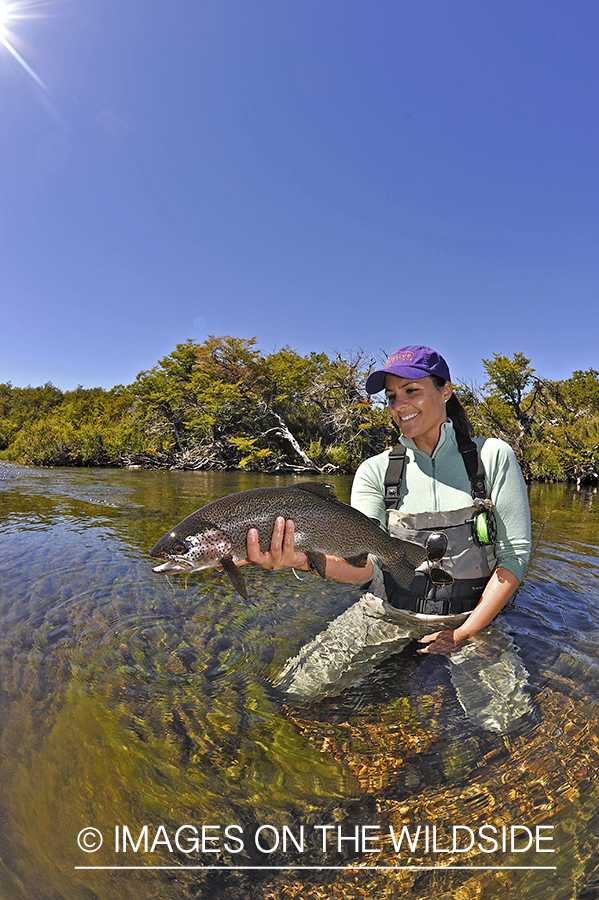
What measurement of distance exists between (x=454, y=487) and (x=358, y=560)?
1037 millimetres

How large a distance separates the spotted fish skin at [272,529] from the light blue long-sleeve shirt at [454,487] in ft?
1.64

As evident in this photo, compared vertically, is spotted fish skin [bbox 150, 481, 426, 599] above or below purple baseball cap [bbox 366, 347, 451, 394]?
below

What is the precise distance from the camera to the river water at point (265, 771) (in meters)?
2.04

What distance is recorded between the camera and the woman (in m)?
3.34

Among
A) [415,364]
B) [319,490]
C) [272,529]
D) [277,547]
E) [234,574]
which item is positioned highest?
[415,364]

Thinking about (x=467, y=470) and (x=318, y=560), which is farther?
(x=467, y=470)

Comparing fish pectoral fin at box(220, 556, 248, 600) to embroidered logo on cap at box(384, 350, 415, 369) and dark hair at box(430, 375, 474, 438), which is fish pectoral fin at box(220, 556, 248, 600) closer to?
embroidered logo on cap at box(384, 350, 415, 369)

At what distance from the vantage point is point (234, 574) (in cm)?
312

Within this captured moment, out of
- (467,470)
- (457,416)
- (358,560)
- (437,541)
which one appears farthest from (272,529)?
(457,416)

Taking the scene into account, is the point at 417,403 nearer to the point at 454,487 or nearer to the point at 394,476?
the point at 394,476

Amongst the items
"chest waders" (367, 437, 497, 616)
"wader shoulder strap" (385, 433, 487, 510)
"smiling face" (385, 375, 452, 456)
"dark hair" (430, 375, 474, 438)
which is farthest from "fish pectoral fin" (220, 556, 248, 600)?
"dark hair" (430, 375, 474, 438)

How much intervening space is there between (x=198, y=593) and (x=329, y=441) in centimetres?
3047

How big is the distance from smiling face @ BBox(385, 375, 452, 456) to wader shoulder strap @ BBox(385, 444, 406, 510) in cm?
22

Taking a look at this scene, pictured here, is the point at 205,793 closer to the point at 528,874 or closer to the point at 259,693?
the point at 259,693
